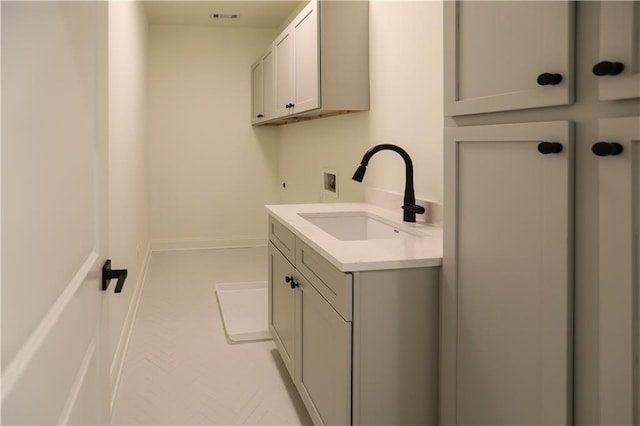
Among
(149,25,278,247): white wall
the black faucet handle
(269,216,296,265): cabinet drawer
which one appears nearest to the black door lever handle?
(269,216,296,265): cabinet drawer

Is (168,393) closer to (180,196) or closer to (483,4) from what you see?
(483,4)

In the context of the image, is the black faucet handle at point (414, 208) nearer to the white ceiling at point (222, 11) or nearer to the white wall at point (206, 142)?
the white ceiling at point (222, 11)

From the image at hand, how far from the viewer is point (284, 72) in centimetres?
401

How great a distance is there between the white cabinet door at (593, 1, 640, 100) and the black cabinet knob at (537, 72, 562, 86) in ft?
0.29

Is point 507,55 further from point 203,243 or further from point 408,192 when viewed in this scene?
point 203,243

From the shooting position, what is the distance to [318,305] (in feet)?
6.10

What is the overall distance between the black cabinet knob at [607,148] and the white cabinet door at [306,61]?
2217 mm

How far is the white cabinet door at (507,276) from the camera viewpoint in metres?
1.07

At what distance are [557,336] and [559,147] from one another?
39cm

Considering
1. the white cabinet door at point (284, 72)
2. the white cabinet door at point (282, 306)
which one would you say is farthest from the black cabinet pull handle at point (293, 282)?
the white cabinet door at point (284, 72)

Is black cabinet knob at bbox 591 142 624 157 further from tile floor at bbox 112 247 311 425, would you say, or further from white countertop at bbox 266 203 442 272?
tile floor at bbox 112 247 311 425

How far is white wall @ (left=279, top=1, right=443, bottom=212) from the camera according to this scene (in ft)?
7.64

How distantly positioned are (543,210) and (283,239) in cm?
152

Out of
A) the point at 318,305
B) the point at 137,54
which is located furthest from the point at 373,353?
the point at 137,54
